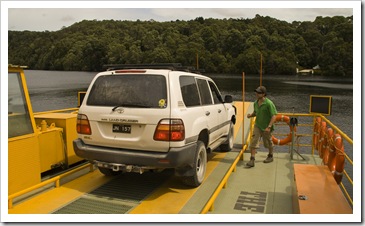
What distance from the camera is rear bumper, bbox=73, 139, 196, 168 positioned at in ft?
14.7

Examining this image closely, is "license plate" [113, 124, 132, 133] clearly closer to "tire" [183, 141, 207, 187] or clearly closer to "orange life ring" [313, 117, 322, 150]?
"tire" [183, 141, 207, 187]

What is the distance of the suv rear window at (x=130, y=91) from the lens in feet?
15.2

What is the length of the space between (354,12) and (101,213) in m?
4.77

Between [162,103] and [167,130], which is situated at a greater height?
[162,103]

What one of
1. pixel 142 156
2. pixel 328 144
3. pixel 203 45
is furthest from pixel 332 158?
pixel 203 45

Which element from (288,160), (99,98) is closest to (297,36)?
(288,160)

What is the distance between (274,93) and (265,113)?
144ft

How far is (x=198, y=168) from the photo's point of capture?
5.36 metres

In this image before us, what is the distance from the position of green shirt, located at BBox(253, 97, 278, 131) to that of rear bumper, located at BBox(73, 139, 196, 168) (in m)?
2.55

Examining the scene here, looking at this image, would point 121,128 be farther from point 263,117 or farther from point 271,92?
point 271,92

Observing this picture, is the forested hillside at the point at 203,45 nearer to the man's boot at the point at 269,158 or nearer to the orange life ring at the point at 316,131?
the orange life ring at the point at 316,131

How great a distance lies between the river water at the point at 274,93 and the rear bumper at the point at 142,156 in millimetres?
2545

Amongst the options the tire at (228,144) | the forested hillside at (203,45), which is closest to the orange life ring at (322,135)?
the tire at (228,144)

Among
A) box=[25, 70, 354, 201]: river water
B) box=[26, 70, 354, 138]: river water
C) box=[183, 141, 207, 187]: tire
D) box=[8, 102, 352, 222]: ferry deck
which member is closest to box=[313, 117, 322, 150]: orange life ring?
box=[8, 102, 352, 222]: ferry deck
